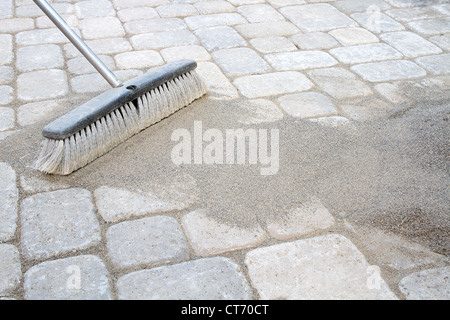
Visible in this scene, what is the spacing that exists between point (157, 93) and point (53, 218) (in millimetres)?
1033

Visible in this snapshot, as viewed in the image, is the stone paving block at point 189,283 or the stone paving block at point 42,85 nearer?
the stone paving block at point 189,283

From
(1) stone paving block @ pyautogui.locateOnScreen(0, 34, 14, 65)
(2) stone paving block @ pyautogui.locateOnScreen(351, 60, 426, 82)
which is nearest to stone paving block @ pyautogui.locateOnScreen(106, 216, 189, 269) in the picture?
(2) stone paving block @ pyautogui.locateOnScreen(351, 60, 426, 82)

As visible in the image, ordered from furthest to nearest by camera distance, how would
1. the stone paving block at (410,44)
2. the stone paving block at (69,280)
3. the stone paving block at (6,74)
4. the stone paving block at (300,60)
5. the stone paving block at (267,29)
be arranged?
the stone paving block at (267,29)
the stone paving block at (410,44)
the stone paving block at (300,60)
the stone paving block at (6,74)
the stone paving block at (69,280)

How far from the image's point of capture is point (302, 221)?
225cm

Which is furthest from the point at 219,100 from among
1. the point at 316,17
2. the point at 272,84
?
the point at 316,17

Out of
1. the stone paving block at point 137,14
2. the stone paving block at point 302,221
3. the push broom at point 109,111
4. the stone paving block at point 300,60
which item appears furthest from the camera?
the stone paving block at point 137,14

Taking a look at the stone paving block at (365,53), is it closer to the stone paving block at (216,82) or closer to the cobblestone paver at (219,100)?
the cobblestone paver at (219,100)

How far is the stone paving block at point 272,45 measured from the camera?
12.9 feet

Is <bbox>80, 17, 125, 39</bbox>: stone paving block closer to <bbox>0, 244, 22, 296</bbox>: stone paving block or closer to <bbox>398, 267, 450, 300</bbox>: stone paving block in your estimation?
<bbox>0, 244, 22, 296</bbox>: stone paving block

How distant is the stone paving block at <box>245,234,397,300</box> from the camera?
1899 mm

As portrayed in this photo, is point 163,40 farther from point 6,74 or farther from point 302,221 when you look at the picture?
point 302,221

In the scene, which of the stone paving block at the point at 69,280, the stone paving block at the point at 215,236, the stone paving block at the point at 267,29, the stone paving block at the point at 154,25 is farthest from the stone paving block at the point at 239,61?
the stone paving block at the point at 69,280

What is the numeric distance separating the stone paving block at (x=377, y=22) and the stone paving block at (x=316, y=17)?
0.34 feet
